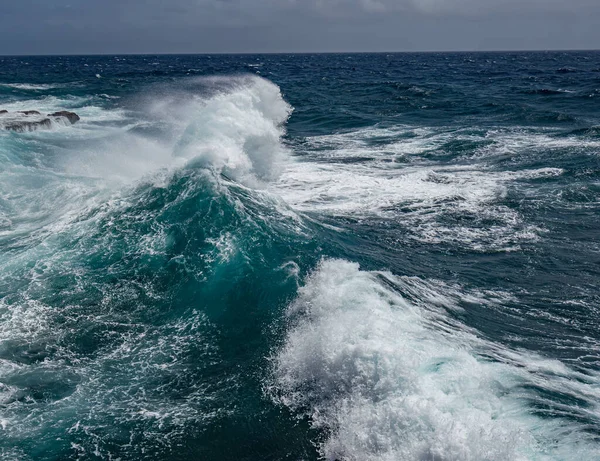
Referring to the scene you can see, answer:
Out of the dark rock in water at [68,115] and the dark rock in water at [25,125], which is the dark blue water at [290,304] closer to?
the dark rock in water at [25,125]

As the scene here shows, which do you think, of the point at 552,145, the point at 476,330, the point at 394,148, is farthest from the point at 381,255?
the point at 552,145

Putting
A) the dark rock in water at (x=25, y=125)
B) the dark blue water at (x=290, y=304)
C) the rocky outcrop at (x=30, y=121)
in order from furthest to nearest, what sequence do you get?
the rocky outcrop at (x=30, y=121) → the dark rock in water at (x=25, y=125) → the dark blue water at (x=290, y=304)

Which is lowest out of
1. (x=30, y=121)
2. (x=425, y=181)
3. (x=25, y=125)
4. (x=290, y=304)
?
(x=290, y=304)

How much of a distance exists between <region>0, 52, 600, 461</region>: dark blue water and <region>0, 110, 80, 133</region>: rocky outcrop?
169 inches

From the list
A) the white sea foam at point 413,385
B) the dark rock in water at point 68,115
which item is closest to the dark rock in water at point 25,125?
the dark rock in water at point 68,115

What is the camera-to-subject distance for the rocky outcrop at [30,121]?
28172 mm

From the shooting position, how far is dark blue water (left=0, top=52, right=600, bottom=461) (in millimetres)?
8195

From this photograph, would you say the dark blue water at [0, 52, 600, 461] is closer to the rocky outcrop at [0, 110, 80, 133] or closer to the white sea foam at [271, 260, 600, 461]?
the white sea foam at [271, 260, 600, 461]

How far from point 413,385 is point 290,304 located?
397 cm

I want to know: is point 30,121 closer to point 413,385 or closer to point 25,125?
point 25,125

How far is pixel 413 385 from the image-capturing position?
8656 millimetres

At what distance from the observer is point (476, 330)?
11.1m

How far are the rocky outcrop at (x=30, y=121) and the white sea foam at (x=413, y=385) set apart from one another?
77.9 ft

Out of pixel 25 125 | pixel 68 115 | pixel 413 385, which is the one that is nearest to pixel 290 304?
pixel 413 385
